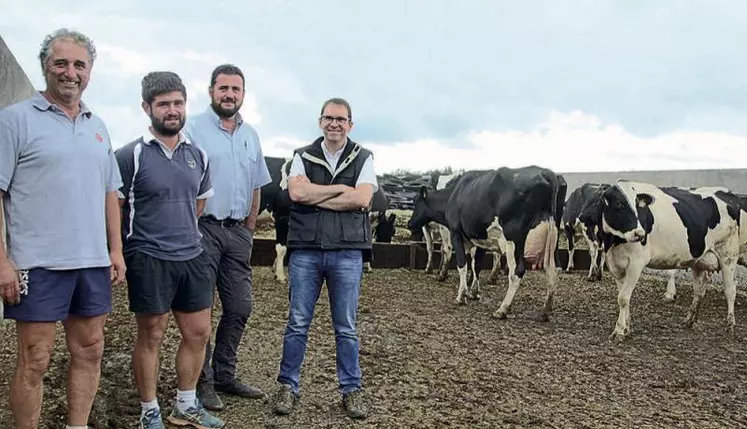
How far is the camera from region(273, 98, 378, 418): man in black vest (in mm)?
4074

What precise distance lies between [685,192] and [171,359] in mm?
5985

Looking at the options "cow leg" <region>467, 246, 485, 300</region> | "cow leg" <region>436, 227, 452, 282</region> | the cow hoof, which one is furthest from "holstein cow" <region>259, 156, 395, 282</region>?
the cow hoof

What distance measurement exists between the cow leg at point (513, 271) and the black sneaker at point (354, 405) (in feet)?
13.5

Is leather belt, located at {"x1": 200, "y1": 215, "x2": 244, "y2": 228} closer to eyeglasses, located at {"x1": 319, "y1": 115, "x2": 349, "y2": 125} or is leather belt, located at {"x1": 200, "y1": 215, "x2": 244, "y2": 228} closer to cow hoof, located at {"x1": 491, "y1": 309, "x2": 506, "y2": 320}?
eyeglasses, located at {"x1": 319, "y1": 115, "x2": 349, "y2": 125}

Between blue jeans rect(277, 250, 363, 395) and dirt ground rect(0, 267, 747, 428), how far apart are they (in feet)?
1.07

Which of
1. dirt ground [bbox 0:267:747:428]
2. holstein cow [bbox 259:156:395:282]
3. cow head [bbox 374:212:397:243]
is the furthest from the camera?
cow head [bbox 374:212:397:243]

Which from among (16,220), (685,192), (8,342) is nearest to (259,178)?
(16,220)

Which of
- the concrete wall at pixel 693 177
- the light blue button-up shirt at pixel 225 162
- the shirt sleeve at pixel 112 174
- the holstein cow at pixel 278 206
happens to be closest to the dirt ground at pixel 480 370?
the light blue button-up shirt at pixel 225 162

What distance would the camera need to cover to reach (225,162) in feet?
13.1

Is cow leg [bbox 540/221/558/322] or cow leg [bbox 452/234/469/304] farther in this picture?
cow leg [bbox 452/234/469/304]

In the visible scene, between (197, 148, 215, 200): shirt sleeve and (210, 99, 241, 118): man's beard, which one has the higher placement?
(210, 99, 241, 118): man's beard

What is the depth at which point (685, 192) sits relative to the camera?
805cm

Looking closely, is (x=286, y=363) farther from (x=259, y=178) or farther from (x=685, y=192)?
(x=685, y=192)

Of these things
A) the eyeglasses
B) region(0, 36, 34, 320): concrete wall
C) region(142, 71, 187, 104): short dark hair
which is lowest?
the eyeglasses
